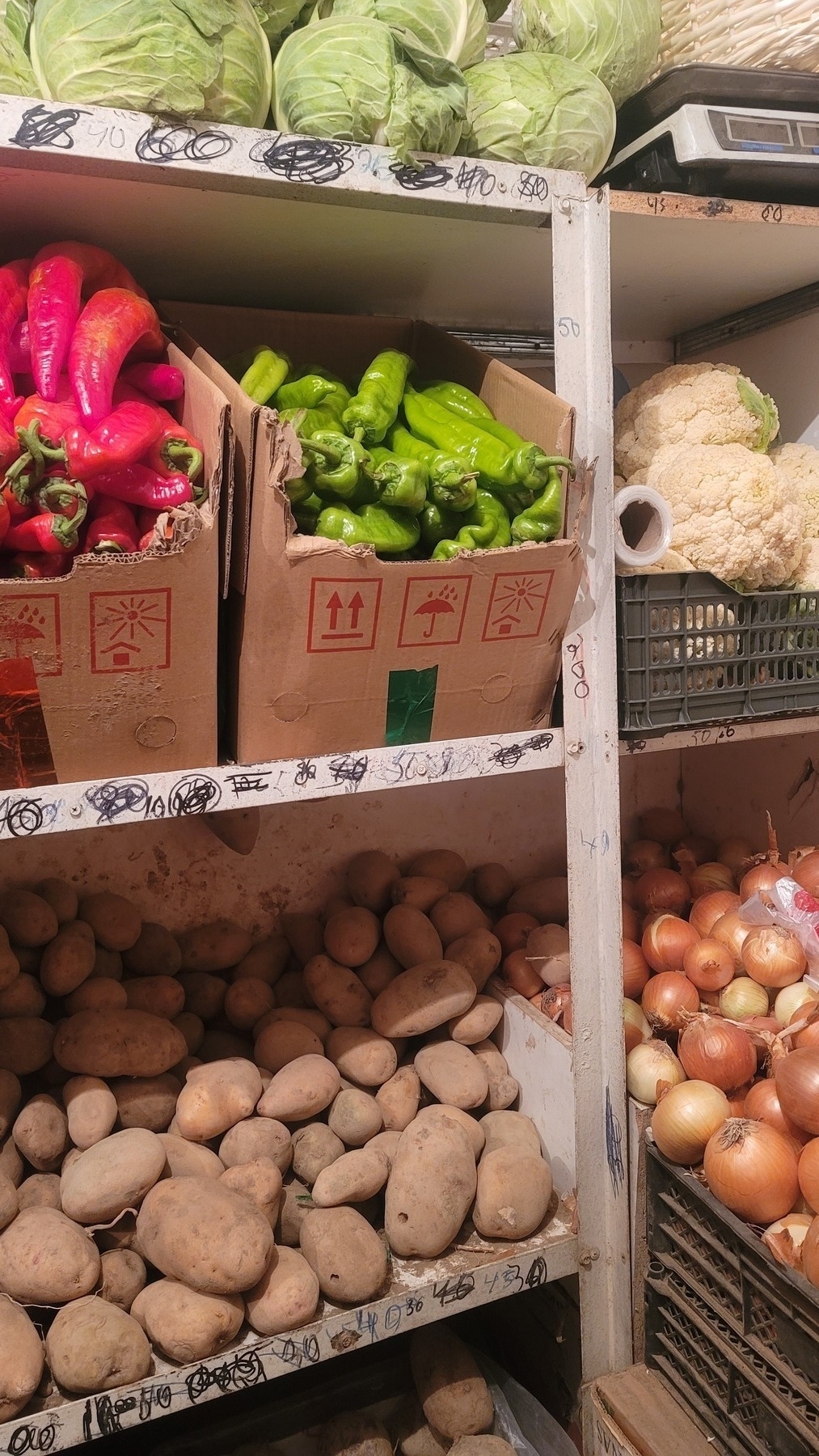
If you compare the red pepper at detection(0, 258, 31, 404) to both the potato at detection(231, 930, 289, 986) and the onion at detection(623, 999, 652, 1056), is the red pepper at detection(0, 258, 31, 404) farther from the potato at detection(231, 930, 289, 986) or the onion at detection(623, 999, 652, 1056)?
the onion at detection(623, 999, 652, 1056)

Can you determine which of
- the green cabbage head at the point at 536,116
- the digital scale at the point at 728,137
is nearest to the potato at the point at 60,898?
the green cabbage head at the point at 536,116

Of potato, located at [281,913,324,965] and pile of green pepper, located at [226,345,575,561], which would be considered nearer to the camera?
pile of green pepper, located at [226,345,575,561]

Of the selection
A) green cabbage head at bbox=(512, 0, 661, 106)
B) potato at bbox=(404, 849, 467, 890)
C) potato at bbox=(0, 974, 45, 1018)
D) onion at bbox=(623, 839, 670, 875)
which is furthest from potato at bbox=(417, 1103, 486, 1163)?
green cabbage head at bbox=(512, 0, 661, 106)

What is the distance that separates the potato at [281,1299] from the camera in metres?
1.00

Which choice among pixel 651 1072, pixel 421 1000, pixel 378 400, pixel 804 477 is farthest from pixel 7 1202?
pixel 804 477

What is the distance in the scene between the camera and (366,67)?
3.20ft

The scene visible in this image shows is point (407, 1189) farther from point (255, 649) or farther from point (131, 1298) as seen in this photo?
point (255, 649)

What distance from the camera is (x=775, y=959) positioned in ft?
4.39

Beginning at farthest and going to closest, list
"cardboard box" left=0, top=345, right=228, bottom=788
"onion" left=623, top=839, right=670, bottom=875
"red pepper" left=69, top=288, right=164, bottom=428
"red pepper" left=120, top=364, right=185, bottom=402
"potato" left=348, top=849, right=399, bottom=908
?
"onion" left=623, top=839, right=670, bottom=875 → "potato" left=348, top=849, right=399, bottom=908 → "red pepper" left=120, top=364, right=185, bottom=402 → "red pepper" left=69, top=288, right=164, bottom=428 → "cardboard box" left=0, top=345, right=228, bottom=788

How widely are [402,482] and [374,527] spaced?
2.2 inches

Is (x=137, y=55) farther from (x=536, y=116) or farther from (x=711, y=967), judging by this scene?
(x=711, y=967)

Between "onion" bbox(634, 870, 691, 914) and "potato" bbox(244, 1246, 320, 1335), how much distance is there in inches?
34.6

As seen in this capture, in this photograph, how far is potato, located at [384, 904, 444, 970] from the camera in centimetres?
143

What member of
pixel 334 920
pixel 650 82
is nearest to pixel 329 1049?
pixel 334 920
